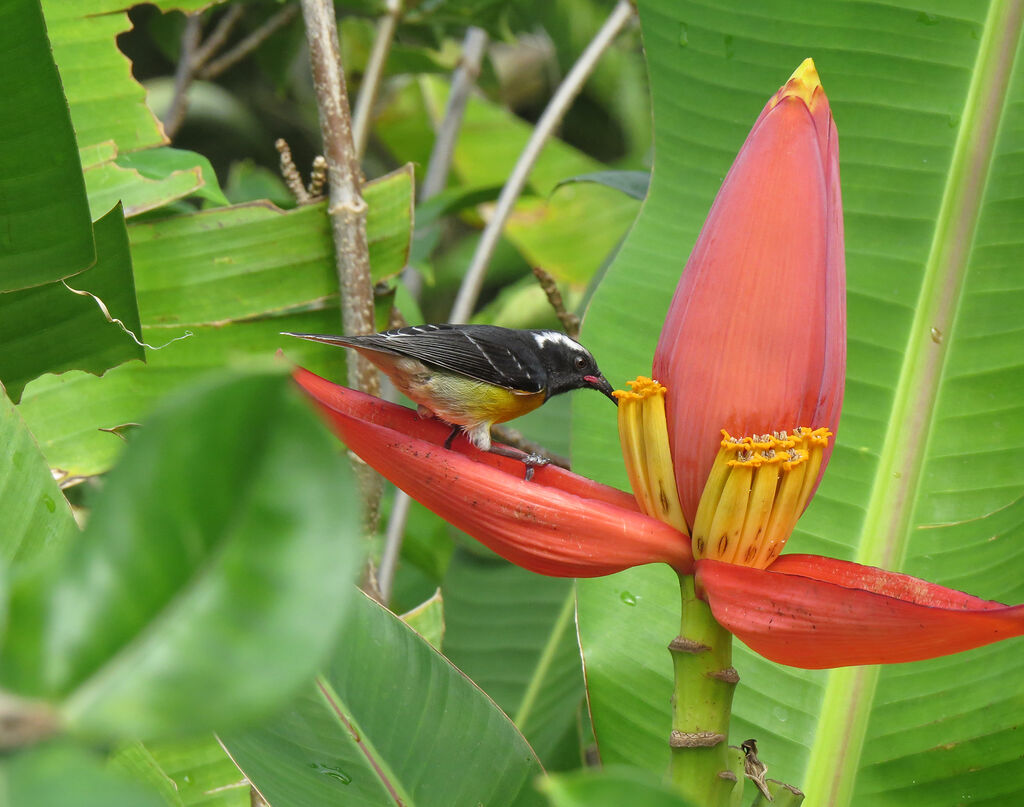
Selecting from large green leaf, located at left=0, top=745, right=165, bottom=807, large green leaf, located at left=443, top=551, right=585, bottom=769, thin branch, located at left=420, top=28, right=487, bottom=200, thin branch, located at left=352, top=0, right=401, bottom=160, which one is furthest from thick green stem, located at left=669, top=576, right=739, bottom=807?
thin branch, located at left=420, top=28, right=487, bottom=200

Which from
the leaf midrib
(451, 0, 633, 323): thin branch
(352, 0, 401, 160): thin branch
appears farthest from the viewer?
(352, 0, 401, 160): thin branch

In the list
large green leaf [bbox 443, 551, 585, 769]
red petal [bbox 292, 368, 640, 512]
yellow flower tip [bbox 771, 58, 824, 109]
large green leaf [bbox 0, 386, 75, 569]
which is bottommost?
large green leaf [bbox 443, 551, 585, 769]

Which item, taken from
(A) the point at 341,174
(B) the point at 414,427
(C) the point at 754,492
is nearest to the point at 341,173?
(A) the point at 341,174

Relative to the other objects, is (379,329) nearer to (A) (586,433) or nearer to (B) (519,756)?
(A) (586,433)

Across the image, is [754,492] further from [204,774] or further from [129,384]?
[129,384]

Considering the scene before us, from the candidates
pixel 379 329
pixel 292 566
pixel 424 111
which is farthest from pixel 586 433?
pixel 424 111

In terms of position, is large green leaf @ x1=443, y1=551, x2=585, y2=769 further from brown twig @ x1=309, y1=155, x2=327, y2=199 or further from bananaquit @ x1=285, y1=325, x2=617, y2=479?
brown twig @ x1=309, y1=155, x2=327, y2=199

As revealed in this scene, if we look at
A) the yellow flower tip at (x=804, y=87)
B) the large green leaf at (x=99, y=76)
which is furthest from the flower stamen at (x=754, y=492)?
the large green leaf at (x=99, y=76)
